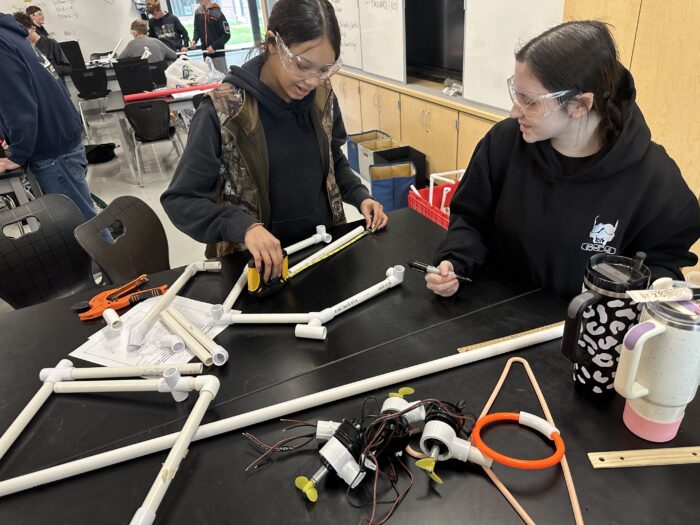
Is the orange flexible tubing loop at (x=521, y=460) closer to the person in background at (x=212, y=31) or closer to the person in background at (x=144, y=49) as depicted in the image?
the person in background at (x=144, y=49)

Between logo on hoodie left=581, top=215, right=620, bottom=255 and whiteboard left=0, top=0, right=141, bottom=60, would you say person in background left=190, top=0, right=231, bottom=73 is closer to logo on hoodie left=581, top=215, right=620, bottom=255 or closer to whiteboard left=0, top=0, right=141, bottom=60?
whiteboard left=0, top=0, right=141, bottom=60

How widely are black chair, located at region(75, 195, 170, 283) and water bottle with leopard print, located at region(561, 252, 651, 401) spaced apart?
134cm

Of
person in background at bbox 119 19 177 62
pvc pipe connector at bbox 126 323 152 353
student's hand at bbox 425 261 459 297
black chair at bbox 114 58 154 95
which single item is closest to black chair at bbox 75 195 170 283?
pvc pipe connector at bbox 126 323 152 353

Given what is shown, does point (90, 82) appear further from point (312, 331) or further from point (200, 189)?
point (312, 331)

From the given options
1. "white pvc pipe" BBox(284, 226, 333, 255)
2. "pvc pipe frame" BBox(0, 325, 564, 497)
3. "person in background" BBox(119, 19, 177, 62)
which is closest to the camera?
"pvc pipe frame" BBox(0, 325, 564, 497)

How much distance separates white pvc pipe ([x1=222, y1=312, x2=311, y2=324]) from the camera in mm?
1103

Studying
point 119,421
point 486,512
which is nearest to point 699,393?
point 486,512

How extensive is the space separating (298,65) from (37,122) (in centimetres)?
194

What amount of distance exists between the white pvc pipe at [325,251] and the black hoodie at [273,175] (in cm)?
17

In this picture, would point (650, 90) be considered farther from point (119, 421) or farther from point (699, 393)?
point (119, 421)

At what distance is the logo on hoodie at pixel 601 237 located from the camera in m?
1.14

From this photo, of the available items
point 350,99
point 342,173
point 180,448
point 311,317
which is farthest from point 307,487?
point 350,99

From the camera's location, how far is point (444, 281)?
1.15m

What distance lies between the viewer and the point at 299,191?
153cm
